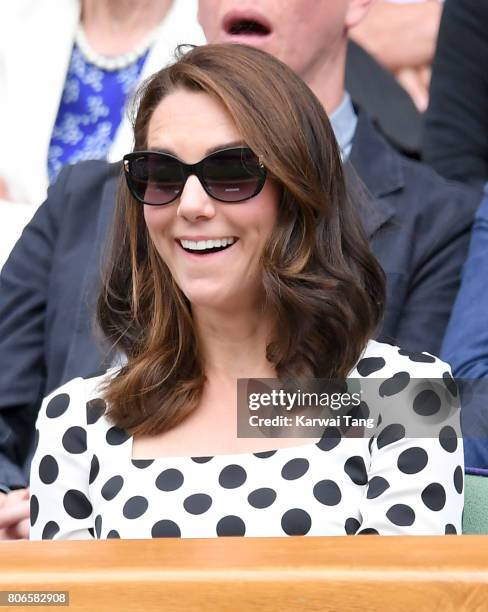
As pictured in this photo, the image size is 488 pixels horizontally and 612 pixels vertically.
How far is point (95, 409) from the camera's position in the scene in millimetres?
1816

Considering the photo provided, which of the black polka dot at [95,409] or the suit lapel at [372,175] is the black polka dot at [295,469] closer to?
the black polka dot at [95,409]

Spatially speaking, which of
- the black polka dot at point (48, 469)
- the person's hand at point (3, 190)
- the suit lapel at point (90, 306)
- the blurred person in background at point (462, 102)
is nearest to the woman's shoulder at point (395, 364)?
the black polka dot at point (48, 469)

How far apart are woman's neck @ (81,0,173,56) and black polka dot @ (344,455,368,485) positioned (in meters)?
1.58

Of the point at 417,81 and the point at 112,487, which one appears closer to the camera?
the point at 112,487

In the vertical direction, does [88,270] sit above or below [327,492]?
above

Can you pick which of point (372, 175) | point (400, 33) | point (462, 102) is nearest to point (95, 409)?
point (372, 175)

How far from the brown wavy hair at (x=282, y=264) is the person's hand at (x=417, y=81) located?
1.77 m

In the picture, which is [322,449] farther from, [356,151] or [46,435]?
[356,151]

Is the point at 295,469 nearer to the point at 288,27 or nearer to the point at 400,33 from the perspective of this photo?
the point at 288,27

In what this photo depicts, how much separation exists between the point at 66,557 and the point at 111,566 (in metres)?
0.05

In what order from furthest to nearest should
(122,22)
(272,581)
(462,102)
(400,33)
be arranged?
(400,33)
(122,22)
(462,102)
(272,581)

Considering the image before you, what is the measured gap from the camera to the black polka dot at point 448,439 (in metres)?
1.63

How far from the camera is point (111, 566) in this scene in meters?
1.12

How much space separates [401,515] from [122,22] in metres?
1.77
